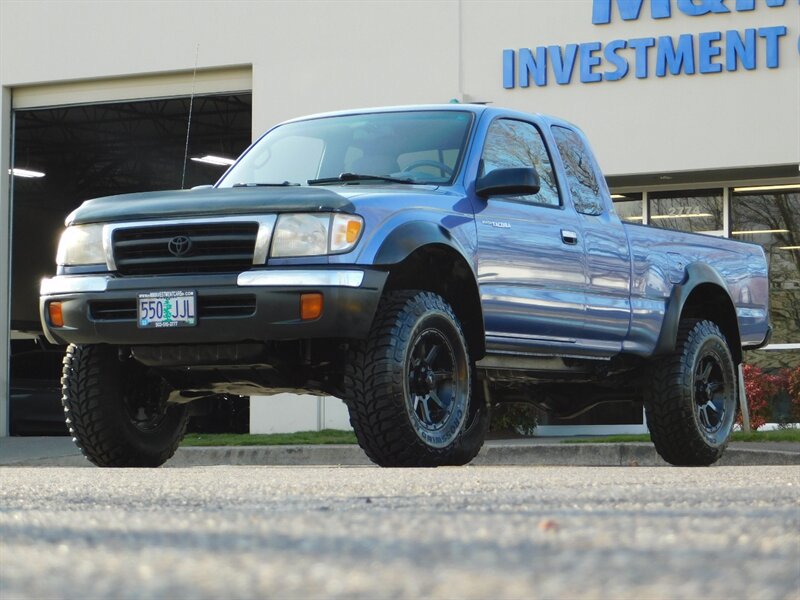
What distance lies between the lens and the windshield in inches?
322

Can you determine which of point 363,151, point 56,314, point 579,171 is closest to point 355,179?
point 363,151

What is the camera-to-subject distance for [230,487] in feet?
17.4

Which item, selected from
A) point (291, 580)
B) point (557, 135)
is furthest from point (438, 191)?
point (291, 580)

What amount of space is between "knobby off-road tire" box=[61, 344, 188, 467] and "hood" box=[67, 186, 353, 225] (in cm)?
71

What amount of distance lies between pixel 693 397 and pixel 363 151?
2.53 metres

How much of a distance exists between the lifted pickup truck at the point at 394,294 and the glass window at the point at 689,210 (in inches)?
311

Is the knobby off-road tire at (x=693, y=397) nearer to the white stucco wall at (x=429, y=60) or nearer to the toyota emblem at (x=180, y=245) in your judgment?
the toyota emblem at (x=180, y=245)

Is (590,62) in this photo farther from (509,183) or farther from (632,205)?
(509,183)

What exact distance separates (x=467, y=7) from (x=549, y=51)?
1.20 metres

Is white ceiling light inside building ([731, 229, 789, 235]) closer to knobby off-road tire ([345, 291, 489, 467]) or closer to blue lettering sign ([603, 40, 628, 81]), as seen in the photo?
blue lettering sign ([603, 40, 628, 81])

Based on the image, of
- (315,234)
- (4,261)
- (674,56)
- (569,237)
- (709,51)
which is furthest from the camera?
(4,261)

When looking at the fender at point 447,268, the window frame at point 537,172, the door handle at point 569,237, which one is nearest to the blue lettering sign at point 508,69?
the window frame at point 537,172

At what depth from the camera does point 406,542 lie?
2871 mm

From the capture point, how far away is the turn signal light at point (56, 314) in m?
7.53
